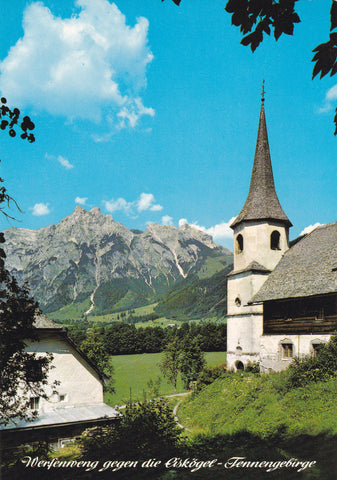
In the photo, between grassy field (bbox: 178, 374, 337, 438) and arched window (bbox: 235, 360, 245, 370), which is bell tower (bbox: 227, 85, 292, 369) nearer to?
arched window (bbox: 235, 360, 245, 370)

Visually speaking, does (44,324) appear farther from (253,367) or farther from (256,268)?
(256,268)

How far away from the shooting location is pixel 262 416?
60.4ft


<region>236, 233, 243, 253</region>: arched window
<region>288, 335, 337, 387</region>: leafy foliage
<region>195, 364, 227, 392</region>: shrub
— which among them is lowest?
<region>195, 364, 227, 392</region>: shrub

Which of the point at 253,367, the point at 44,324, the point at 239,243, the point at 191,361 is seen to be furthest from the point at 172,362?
the point at 44,324

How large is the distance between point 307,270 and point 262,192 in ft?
34.6

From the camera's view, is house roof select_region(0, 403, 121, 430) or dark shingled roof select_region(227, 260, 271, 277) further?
dark shingled roof select_region(227, 260, 271, 277)

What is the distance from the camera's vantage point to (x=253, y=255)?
101 feet

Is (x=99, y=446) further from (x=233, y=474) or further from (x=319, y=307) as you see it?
(x=319, y=307)

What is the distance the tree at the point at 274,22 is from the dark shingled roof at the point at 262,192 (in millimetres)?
28076

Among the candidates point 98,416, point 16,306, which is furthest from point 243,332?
point 16,306

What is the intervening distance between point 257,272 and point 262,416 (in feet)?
45.4

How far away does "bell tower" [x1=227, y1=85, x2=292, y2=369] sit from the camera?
2958 cm

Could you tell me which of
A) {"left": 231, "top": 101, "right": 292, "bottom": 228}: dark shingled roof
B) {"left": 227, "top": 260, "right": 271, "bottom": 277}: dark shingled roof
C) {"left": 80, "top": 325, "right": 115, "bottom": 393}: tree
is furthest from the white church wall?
{"left": 80, "top": 325, "right": 115, "bottom": 393}: tree

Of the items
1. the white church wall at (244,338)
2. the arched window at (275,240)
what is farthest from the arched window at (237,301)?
the arched window at (275,240)
